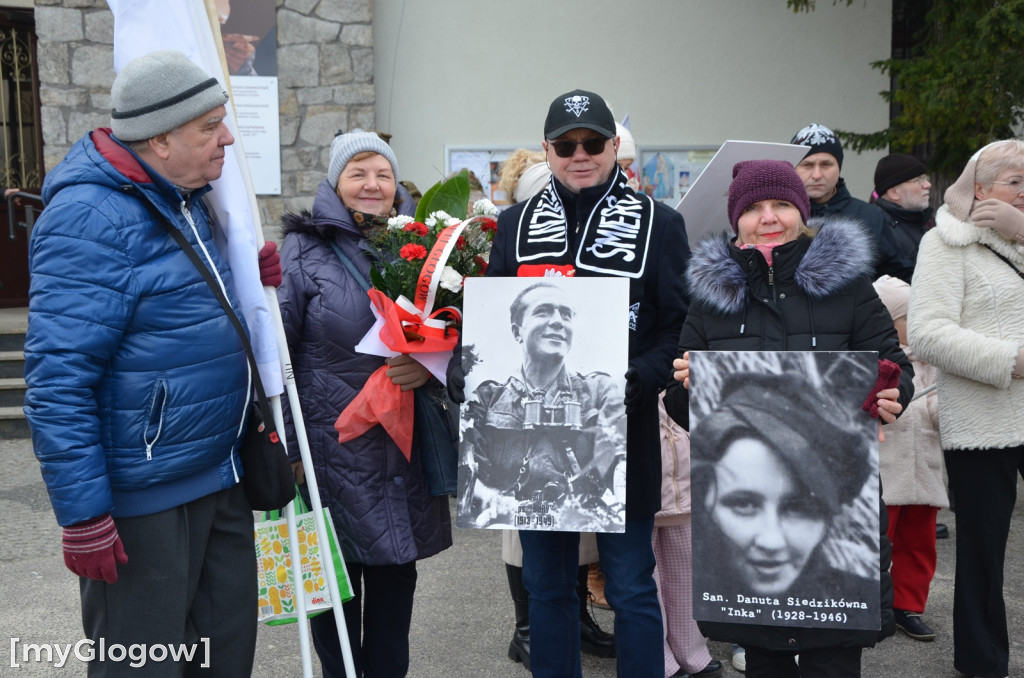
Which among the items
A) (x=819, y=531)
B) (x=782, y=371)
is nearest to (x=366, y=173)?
(x=782, y=371)

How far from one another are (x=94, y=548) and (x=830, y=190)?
3.66 metres

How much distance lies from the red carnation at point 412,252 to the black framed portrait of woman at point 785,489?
98cm

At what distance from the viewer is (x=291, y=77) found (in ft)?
29.8

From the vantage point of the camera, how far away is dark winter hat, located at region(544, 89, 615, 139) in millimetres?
2945

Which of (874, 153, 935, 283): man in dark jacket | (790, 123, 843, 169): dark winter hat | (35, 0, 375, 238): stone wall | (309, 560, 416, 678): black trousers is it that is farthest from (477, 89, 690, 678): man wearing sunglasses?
(35, 0, 375, 238): stone wall

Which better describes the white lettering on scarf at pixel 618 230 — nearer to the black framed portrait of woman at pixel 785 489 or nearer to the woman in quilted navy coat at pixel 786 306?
the woman in quilted navy coat at pixel 786 306

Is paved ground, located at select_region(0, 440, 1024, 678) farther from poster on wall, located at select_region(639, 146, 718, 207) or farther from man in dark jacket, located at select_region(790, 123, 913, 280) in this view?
poster on wall, located at select_region(639, 146, 718, 207)

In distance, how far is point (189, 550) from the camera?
101 inches

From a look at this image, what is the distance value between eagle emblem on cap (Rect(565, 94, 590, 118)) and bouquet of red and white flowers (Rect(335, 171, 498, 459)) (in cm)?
52

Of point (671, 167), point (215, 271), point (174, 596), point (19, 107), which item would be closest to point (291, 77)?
point (19, 107)

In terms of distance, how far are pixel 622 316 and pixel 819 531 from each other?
31.2 inches

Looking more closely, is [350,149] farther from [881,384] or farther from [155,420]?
[881,384]

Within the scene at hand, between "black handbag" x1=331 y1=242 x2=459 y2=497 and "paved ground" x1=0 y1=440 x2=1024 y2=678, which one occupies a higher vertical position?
"black handbag" x1=331 y1=242 x2=459 y2=497

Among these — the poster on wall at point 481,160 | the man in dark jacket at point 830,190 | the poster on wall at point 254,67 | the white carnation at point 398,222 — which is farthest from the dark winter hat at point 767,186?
the poster on wall at point 254,67
